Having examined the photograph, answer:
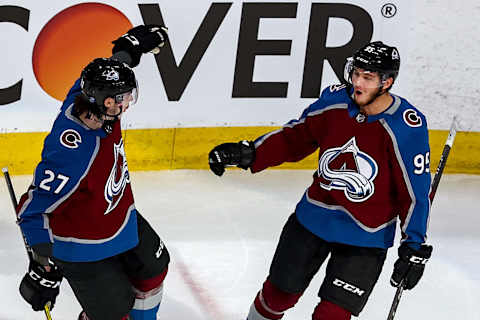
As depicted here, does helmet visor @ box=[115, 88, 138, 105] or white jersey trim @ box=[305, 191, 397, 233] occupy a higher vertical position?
helmet visor @ box=[115, 88, 138, 105]

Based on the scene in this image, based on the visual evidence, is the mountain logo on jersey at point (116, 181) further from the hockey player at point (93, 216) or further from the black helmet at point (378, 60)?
the black helmet at point (378, 60)

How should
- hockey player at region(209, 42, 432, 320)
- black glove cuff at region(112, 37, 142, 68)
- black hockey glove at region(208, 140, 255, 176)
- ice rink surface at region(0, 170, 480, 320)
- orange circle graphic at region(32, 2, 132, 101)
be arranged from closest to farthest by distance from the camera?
hockey player at region(209, 42, 432, 320) < black hockey glove at region(208, 140, 255, 176) < black glove cuff at region(112, 37, 142, 68) < ice rink surface at region(0, 170, 480, 320) < orange circle graphic at region(32, 2, 132, 101)

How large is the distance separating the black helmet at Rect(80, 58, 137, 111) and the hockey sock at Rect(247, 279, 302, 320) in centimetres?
85

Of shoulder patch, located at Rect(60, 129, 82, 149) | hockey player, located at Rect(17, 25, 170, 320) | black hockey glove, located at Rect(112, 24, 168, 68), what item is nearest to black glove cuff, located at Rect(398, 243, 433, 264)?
hockey player, located at Rect(17, 25, 170, 320)

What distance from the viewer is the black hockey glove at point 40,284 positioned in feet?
8.46

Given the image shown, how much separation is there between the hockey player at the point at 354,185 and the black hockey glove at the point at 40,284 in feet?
Answer: 2.08

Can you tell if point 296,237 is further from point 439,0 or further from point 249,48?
point 439,0

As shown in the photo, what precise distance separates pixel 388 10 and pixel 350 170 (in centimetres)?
205

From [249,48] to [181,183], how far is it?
2.73 ft

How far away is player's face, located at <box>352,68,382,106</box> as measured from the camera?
248 centimetres

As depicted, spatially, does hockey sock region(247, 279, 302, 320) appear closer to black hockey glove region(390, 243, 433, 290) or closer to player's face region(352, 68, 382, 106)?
black hockey glove region(390, 243, 433, 290)

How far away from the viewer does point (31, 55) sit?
13.5ft

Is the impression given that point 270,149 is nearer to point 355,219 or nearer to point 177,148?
point 355,219

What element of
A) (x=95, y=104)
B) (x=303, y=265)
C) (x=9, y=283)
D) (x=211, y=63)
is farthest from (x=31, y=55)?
(x=303, y=265)
